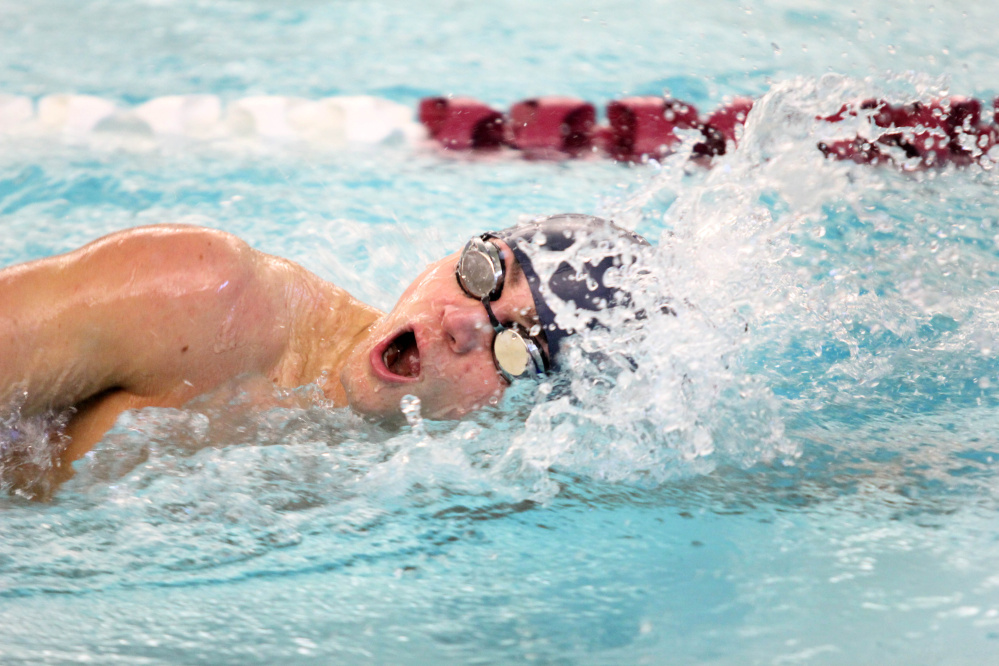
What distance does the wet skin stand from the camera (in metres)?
1.57

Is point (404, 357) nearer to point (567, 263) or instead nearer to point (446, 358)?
point (446, 358)

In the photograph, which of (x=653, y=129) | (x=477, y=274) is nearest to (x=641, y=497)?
(x=477, y=274)

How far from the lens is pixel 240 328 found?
1.72 m

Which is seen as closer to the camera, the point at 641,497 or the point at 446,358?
the point at 641,497

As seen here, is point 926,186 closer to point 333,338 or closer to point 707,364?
point 707,364

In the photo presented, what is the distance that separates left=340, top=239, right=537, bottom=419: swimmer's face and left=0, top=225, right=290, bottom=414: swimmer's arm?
24 cm

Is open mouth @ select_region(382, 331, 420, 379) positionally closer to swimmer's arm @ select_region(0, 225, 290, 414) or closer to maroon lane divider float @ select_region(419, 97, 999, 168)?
swimmer's arm @ select_region(0, 225, 290, 414)

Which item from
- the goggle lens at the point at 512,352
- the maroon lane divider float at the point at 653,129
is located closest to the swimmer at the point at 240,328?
the goggle lens at the point at 512,352

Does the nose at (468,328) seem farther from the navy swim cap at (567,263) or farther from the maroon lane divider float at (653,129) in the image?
the maroon lane divider float at (653,129)

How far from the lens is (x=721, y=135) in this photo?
15.0 ft

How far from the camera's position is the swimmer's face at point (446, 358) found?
1.73 meters

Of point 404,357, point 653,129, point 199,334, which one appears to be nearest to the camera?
point 199,334

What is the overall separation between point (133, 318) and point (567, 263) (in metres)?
0.81

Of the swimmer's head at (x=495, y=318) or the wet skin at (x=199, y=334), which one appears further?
the swimmer's head at (x=495, y=318)
